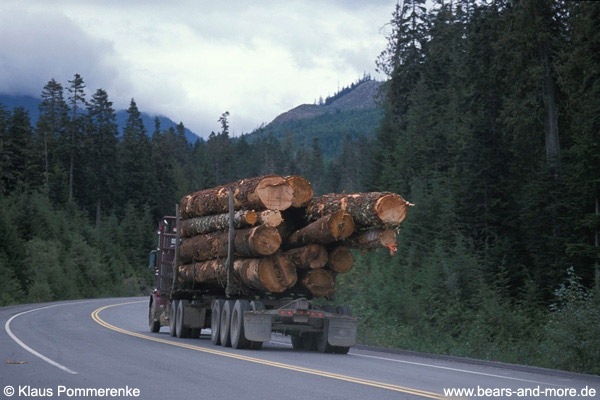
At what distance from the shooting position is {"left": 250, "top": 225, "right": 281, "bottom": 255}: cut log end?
15.8 metres

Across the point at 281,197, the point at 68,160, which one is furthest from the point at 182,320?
the point at 68,160

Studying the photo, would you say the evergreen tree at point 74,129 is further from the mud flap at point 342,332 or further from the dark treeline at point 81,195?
the mud flap at point 342,332

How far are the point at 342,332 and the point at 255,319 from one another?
2162mm

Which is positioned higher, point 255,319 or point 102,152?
point 102,152

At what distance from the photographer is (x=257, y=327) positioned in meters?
15.9

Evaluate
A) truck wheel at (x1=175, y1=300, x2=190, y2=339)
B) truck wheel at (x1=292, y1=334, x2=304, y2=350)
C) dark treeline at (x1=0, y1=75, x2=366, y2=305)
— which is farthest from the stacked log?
dark treeline at (x1=0, y1=75, x2=366, y2=305)

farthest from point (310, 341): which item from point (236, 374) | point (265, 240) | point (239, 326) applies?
point (236, 374)

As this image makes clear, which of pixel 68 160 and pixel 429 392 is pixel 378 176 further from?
pixel 68 160

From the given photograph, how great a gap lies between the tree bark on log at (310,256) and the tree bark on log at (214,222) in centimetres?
136

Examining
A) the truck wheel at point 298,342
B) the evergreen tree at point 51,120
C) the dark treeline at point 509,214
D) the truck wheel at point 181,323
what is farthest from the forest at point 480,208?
the evergreen tree at point 51,120

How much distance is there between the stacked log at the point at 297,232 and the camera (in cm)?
1510

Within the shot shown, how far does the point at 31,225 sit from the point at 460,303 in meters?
41.3

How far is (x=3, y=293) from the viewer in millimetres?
42312

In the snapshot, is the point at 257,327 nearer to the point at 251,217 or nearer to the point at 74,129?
the point at 251,217
